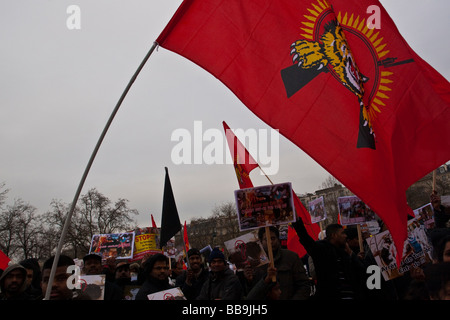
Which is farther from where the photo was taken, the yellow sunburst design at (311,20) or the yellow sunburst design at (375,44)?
the yellow sunburst design at (375,44)

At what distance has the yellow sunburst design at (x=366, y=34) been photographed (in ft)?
14.1

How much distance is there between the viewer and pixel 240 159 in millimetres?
7953

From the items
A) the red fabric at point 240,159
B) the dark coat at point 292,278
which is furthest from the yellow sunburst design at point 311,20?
the red fabric at point 240,159

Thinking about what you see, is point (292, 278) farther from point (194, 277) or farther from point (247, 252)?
point (194, 277)

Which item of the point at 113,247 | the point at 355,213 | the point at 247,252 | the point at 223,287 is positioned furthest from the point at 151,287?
the point at 113,247

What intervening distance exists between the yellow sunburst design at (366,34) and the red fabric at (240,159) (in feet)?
12.2

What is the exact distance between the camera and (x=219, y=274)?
4.87m

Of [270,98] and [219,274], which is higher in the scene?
[270,98]

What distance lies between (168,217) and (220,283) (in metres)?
2.91

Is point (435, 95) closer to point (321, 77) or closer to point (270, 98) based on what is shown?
point (321, 77)

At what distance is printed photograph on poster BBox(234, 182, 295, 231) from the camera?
4.49m

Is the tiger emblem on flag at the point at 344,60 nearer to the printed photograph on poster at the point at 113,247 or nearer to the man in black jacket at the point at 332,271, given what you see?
the man in black jacket at the point at 332,271

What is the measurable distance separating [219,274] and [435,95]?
3.36 metres
